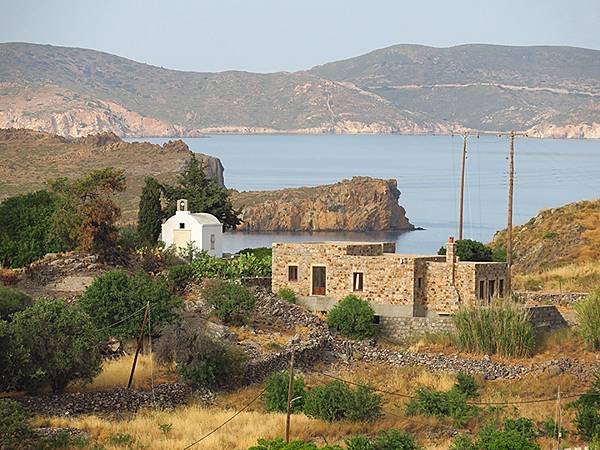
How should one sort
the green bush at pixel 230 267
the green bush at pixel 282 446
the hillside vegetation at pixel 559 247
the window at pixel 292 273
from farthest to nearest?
1. the hillside vegetation at pixel 559 247
2. the green bush at pixel 230 267
3. the window at pixel 292 273
4. the green bush at pixel 282 446

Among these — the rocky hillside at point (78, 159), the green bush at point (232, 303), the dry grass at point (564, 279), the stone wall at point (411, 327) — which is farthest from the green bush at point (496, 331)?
the rocky hillside at point (78, 159)

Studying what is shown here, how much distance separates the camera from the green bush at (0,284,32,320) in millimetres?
31875

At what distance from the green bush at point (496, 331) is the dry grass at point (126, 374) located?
8377mm

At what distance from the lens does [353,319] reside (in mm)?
36625

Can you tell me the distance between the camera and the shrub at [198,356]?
3002cm

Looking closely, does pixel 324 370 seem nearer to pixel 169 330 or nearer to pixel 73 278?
pixel 169 330

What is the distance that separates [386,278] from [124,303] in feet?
25.4

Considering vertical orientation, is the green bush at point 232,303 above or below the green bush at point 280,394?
above

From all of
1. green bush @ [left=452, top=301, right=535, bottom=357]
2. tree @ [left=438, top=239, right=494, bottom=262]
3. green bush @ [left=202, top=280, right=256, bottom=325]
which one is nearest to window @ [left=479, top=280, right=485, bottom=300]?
green bush @ [left=452, top=301, right=535, bottom=357]

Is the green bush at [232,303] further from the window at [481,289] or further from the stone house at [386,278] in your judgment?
the window at [481,289]

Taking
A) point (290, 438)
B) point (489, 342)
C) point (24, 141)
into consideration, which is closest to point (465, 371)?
point (489, 342)

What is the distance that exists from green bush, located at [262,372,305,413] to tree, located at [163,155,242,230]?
2157 cm

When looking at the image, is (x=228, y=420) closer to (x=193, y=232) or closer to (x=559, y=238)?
(x=193, y=232)

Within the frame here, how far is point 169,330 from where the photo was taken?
30.9 metres
